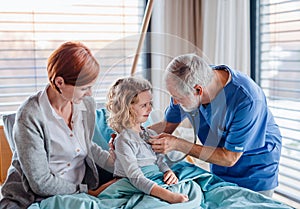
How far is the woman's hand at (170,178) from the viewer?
1668 mm

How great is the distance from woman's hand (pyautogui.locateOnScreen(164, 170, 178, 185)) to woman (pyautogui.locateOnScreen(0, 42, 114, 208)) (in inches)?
9.1

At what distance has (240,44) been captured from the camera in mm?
2875

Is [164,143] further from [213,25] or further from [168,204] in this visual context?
[213,25]

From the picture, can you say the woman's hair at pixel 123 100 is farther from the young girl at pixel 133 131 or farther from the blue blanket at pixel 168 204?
the blue blanket at pixel 168 204

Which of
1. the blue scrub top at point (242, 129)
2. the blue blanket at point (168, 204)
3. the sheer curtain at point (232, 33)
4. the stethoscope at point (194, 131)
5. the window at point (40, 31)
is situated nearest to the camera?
the blue blanket at point (168, 204)

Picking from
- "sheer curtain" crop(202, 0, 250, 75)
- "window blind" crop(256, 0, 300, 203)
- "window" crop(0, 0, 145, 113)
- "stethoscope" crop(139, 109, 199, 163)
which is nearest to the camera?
"stethoscope" crop(139, 109, 199, 163)

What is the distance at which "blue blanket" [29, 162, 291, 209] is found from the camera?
1.54 metres

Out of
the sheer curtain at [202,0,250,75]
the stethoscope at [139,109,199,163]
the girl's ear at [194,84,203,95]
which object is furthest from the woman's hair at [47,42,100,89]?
the sheer curtain at [202,0,250,75]

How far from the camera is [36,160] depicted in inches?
62.0

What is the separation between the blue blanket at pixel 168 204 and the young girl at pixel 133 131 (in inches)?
1.3

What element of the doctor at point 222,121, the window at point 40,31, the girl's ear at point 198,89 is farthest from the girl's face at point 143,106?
the window at point 40,31

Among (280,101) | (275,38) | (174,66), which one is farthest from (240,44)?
(174,66)

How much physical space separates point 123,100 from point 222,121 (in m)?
0.51

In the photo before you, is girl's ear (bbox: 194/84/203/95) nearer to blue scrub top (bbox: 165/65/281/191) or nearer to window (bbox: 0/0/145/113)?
blue scrub top (bbox: 165/65/281/191)
